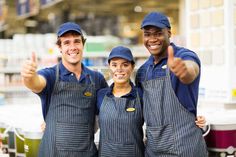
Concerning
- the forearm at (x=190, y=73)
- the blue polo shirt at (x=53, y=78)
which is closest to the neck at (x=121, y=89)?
the blue polo shirt at (x=53, y=78)

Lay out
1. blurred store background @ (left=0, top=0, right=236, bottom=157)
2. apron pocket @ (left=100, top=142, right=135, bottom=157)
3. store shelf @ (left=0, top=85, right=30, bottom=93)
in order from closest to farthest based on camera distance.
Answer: apron pocket @ (left=100, top=142, right=135, bottom=157)
blurred store background @ (left=0, top=0, right=236, bottom=157)
store shelf @ (left=0, top=85, right=30, bottom=93)

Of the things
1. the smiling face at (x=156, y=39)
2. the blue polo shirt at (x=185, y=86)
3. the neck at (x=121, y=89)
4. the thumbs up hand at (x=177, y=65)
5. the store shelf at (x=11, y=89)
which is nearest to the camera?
the thumbs up hand at (x=177, y=65)

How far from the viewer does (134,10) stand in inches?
689

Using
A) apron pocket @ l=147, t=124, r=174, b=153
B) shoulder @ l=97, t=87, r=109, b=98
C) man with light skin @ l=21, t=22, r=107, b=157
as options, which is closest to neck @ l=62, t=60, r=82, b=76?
man with light skin @ l=21, t=22, r=107, b=157

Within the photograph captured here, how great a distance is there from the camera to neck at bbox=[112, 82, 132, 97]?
2713 mm

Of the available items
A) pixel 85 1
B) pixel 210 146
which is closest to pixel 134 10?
pixel 85 1

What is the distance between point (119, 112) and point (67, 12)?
11.7 m

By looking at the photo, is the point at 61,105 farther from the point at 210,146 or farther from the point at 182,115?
the point at 210,146

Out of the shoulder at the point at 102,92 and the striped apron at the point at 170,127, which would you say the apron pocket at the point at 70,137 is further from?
the striped apron at the point at 170,127

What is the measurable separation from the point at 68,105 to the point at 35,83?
0.98 feet

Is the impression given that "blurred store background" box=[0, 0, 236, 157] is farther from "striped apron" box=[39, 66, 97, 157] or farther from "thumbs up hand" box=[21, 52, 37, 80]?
"thumbs up hand" box=[21, 52, 37, 80]

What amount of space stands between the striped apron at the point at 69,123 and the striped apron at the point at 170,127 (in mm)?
442

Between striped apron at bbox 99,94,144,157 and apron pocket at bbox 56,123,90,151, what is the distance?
125 millimetres

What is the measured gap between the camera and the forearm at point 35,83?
8.02 feet
